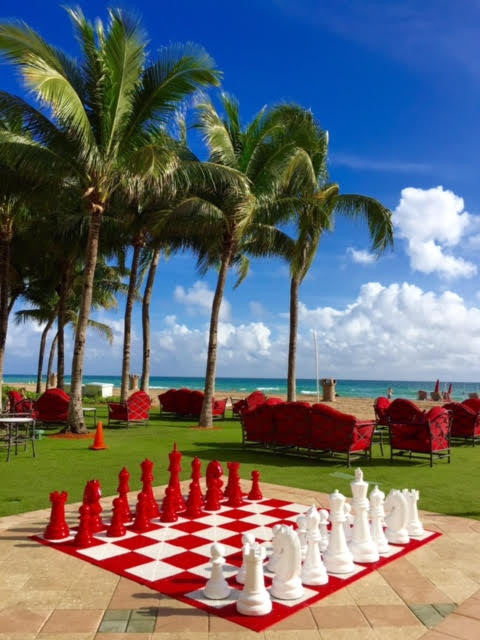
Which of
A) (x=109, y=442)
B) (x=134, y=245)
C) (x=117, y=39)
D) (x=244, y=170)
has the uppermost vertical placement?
→ (x=117, y=39)

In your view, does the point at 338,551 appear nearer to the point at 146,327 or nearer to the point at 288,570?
the point at 288,570

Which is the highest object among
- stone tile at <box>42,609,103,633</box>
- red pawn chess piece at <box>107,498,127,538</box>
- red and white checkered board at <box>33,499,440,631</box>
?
red pawn chess piece at <box>107,498,127,538</box>

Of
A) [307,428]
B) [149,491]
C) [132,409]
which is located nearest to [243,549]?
[149,491]

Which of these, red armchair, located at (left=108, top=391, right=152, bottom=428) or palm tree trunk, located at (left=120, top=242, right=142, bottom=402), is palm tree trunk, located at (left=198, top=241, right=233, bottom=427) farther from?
palm tree trunk, located at (left=120, top=242, right=142, bottom=402)

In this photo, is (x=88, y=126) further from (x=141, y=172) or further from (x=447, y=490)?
(x=447, y=490)

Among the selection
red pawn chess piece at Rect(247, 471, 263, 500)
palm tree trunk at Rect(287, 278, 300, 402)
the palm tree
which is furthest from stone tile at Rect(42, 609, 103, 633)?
palm tree trunk at Rect(287, 278, 300, 402)

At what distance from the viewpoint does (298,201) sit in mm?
17766

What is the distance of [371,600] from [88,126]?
12354 millimetres

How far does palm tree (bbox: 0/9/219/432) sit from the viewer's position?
517 inches

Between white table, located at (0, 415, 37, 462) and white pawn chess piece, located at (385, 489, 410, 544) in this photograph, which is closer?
white pawn chess piece, located at (385, 489, 410, 544)

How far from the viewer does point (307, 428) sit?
33.4 ft

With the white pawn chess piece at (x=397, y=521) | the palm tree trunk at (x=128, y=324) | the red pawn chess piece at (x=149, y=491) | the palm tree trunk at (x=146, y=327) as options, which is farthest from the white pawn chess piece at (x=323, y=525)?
the palm tree trunk at (x=146, y=327)

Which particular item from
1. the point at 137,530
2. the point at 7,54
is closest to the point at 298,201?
the point at 7,54

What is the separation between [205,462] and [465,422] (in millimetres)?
6759
